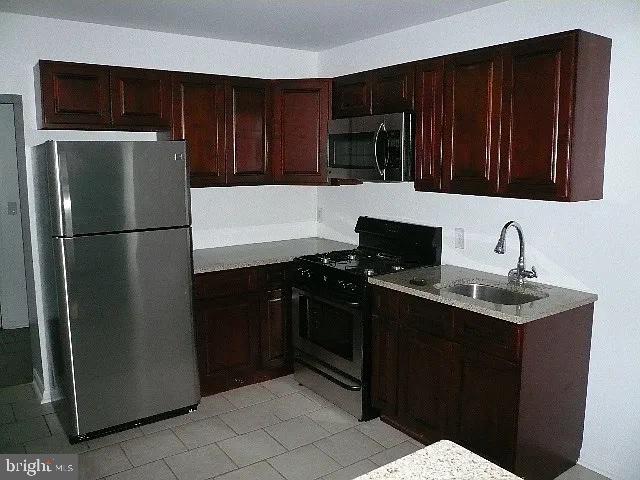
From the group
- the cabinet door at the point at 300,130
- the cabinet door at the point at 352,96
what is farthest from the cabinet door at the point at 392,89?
the cabinet door at the point at 300,130

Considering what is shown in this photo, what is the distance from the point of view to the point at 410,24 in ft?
11.9

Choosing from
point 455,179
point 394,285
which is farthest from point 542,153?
point 394,285

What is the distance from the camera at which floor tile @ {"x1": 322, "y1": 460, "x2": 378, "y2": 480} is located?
9.21 ft

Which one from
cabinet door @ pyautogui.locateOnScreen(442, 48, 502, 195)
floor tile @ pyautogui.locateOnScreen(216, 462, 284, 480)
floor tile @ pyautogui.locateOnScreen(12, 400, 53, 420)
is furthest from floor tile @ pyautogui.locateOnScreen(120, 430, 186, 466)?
cabinet door @ pyautogui.locateOnScreen(442, 48, 502, 195)

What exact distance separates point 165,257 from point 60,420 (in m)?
1.25

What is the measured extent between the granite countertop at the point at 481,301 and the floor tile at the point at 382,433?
0.90 meters

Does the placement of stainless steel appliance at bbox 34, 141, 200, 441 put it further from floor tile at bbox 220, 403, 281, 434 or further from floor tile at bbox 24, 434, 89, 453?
floor tile at bbox 220, 403, 281, 434

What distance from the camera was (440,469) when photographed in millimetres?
1260

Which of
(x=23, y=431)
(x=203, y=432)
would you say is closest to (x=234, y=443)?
(x=203, y=432)

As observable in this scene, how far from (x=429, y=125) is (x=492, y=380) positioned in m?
1.50

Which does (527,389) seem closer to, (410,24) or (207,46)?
(410,24)

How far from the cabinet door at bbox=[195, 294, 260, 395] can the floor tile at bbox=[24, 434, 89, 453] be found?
86cm

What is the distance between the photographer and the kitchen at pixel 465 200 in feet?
8.82

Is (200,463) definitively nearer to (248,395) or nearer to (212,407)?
(212,407)
